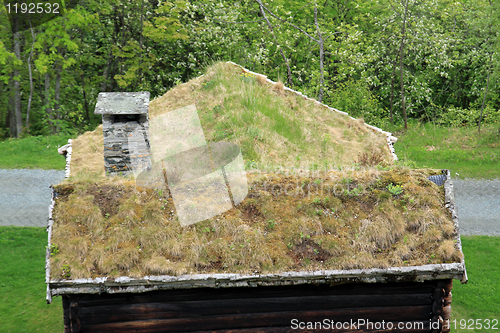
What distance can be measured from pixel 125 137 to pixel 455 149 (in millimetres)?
13654

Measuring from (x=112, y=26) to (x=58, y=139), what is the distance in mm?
6039

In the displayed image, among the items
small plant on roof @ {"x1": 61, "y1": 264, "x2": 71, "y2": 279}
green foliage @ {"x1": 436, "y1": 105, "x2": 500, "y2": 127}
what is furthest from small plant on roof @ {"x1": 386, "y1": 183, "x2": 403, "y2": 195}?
green foliage @ {"x1": 436, "y1": 105, "x2": 500, "y2": 127}

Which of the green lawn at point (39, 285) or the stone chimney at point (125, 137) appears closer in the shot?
the stone chimney at point (125, 137)

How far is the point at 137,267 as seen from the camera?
18.9ft

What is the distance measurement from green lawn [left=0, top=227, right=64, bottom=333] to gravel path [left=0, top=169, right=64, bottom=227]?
0.39m

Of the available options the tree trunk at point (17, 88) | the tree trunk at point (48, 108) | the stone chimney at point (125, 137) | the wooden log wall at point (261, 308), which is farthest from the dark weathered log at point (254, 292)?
the tree trunk at point (17, 88)

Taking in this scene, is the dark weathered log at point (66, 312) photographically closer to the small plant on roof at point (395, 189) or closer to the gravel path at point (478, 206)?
the small plant on roof at point (395, 189)

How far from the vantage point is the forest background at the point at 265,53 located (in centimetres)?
1762

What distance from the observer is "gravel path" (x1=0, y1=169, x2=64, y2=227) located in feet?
40.7

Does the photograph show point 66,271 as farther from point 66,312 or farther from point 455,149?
point 455,149

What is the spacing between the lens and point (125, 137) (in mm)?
7656

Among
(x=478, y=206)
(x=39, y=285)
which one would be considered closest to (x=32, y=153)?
(x=39, y=285)

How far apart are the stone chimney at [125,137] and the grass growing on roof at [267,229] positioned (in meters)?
0.67

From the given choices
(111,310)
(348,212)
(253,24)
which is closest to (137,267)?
(111,310)
